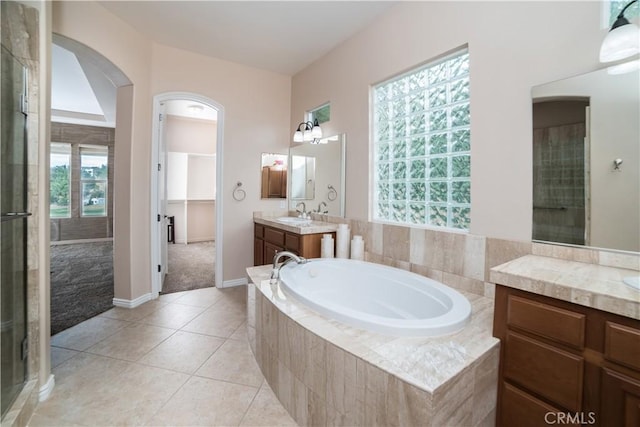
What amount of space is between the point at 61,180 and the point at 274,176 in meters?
5.64

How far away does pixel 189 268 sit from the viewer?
4.52 meters

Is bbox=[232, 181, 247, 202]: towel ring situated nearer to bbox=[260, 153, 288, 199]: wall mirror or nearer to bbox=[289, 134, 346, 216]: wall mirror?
bbox=[260, 153, 288, 199]: wall mirror

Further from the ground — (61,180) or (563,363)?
(61,180)

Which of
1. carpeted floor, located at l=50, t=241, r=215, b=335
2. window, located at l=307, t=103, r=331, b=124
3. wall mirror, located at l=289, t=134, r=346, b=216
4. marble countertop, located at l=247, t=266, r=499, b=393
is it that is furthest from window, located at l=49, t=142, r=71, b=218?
marble countertop, located at l=247, t=266, r=499, b=393

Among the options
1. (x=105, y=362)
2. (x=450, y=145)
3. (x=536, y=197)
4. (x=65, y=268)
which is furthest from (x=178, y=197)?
(x=536, y=197)

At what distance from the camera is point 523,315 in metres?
1.20

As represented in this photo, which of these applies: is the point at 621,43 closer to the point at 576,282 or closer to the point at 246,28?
Answer: the point at 576,282

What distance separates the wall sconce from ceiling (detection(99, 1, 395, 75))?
2.69 feet

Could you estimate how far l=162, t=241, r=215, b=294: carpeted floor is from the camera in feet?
12.3

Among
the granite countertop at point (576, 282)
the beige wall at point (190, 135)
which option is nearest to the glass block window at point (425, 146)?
the granite countertop at point (576, 282)

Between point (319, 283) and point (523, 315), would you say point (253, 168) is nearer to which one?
point (319, 283)

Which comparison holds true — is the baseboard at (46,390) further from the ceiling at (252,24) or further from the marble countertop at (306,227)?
the ceiling at (252,24)

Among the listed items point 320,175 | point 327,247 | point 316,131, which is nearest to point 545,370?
point 327,247

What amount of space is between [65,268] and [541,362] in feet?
19.4
